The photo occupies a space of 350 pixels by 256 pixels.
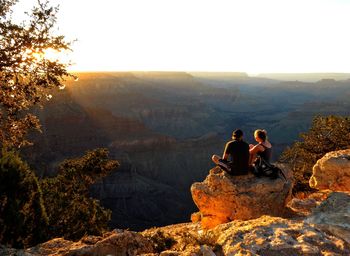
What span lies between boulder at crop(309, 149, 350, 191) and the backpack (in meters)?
3.07

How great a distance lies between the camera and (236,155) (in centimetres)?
1066

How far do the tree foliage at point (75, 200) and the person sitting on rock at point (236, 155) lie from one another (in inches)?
302

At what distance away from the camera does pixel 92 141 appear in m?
77.8

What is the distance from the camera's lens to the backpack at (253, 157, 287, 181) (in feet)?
36.8

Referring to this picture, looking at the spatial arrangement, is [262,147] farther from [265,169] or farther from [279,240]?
[279,240]

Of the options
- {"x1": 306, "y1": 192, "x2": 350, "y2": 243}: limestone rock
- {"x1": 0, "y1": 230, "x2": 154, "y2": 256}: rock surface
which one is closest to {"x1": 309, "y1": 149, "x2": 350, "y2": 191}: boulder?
{"x1": 306, "y1": 192, "x2": 350, "y2": 243}: limestone rock

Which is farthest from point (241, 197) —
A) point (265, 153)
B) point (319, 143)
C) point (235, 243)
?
point (319, 143)

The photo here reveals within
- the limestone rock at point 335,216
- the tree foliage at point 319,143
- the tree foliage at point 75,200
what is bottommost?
the tree foliage at point 75,200

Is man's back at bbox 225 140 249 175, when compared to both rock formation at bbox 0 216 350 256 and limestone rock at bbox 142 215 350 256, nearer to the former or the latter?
rock formation at bbox 0 216 350 256

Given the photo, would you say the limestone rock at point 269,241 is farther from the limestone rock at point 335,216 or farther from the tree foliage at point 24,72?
the tree foliage at point 24,72

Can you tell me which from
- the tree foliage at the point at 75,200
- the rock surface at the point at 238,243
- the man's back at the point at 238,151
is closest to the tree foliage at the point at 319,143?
the tree foliage at the point at 75,200

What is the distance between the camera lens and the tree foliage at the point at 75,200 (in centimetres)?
1695

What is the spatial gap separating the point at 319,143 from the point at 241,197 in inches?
557

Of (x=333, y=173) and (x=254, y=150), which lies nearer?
(x=254, y=150)
